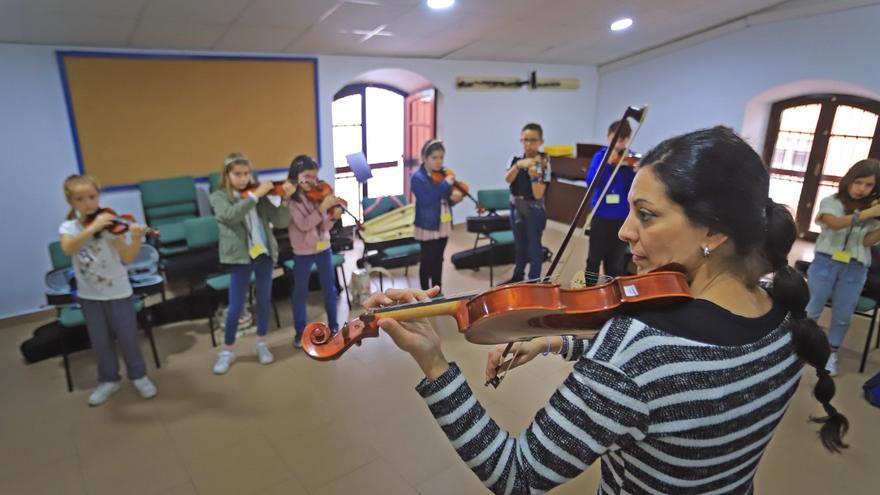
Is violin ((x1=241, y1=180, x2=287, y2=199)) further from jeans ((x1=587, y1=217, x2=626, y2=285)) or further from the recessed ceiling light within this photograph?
the recessed ceiling light

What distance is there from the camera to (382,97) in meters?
7.58

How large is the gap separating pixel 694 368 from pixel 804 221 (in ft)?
25.4

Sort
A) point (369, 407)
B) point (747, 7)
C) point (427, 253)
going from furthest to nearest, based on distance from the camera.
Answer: point (747, 7)
point (427, 253)
point (369, 407)

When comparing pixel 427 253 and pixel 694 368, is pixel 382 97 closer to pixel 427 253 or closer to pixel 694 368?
pixel 427 253

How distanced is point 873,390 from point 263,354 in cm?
423

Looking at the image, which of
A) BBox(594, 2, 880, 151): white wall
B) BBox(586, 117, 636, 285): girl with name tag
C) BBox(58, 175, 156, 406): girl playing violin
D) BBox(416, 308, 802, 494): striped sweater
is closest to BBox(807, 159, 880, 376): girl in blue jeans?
BBox(586, 117, 636, 285): girl with name tag

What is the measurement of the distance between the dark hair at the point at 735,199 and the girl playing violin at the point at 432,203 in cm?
325

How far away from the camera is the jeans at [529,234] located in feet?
15.6

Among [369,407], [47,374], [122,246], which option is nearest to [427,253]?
[369,407]

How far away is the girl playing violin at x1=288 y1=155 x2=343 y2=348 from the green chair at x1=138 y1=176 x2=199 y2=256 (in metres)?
1.76

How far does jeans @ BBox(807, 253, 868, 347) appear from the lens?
3.49 meters

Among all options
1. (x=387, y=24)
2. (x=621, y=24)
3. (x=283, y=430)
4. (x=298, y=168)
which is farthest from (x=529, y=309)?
(x=621, y=24)

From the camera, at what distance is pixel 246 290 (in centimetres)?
361

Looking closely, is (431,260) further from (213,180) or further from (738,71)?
(738,71)
